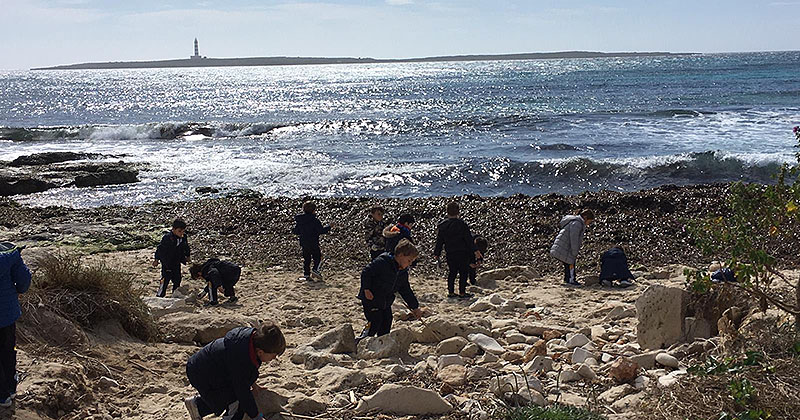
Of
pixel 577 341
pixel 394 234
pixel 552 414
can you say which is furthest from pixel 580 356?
pixel 394 234

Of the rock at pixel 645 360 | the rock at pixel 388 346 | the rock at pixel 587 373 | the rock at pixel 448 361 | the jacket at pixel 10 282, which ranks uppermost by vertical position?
the jacket at pixel 10 282

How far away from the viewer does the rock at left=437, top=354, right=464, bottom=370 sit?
21.2 ft

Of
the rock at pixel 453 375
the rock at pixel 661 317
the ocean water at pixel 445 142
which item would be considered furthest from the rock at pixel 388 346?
the ocean water at pixel 445 142

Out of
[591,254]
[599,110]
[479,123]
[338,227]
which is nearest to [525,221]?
[591,254]

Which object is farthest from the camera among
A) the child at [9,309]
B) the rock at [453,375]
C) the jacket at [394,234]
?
the jacket at [394,234]

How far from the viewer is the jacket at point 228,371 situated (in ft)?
16.1

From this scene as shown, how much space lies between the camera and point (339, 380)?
6.27 m

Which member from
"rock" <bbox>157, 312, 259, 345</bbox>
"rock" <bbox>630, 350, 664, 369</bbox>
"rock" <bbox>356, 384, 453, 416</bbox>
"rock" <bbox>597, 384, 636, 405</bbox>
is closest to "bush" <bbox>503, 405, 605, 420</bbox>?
"rock" <bbox>597, 384, 636, 405</bbox>

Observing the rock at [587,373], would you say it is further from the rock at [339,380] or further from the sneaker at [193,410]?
the sneaker at [193,410]

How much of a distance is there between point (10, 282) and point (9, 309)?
0.67 ft

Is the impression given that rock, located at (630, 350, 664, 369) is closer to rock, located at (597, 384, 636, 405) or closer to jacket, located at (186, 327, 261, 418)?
rock, located at (597, 384, 636, 405)

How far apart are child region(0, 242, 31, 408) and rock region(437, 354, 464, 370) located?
343 cm

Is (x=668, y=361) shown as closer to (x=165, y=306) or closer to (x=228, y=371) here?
(x=228, y=371)

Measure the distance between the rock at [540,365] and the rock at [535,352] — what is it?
178mm
